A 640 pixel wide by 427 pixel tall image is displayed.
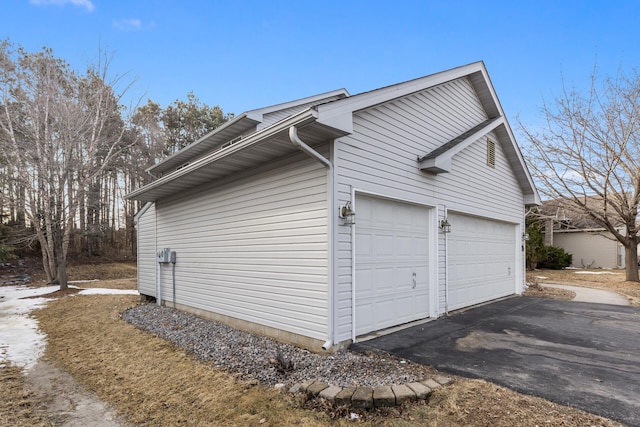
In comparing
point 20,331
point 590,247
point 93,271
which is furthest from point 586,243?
point 93,271

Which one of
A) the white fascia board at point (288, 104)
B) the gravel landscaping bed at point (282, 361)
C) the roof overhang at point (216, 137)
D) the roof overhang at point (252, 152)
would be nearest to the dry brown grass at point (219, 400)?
the gravel landscaping bed at point (282, 361)

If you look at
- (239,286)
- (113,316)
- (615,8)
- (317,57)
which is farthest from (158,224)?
(615,8)

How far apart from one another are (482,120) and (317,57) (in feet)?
18.9

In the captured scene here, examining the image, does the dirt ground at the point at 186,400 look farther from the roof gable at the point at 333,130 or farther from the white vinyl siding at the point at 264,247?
the roof gable at the point at 333,130

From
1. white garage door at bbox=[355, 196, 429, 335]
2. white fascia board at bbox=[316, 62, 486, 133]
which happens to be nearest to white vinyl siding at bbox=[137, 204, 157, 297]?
white garage door at bbox=[355, 196, 429, 335]

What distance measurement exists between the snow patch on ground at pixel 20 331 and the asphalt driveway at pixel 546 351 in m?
5.07

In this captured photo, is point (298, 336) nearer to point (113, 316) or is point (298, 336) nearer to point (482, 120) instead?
point (113, 316)

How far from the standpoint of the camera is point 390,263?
542 centimetres

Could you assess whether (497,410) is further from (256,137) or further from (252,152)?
(252,152)

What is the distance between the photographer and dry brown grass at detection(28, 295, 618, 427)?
2822mm

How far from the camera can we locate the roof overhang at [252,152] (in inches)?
164

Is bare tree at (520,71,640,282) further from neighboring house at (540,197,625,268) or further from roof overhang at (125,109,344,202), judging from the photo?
roof overhang at (125,109,344,202)

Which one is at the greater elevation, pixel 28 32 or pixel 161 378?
pixel 28 32

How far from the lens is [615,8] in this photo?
963 cm
